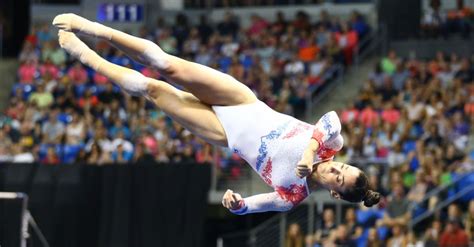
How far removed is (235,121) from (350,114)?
9.16m

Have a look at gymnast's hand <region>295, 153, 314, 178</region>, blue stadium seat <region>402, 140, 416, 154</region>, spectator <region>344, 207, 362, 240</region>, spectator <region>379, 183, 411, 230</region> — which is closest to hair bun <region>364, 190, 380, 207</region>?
gymnast's hand <region>295, 153, 314, 178</region>

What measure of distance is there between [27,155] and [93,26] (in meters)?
9.01

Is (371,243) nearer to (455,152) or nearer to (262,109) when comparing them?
(455,152)

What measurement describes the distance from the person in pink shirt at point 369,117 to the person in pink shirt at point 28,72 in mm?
6534

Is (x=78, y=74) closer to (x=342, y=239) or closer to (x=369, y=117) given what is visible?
(x=369, y=117)

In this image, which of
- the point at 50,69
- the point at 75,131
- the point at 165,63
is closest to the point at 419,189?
Result: the point at 75,131

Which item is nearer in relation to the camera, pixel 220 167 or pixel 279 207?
pixel 279 207

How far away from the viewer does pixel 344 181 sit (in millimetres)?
8422

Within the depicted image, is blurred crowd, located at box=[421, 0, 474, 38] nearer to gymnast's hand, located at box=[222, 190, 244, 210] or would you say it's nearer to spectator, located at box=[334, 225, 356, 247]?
spectator, located at box=[334, 225, 356, 247]

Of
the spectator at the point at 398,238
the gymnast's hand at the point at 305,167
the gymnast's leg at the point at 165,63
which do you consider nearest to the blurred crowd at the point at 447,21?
the spectator at the point at 398,238

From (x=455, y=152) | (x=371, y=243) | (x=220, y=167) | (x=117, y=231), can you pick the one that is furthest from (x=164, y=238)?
(x=455, y=152)

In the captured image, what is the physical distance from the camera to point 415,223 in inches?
605

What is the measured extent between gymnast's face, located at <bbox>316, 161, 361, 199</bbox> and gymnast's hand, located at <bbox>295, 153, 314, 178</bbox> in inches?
16.8

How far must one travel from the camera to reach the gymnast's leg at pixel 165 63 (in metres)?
8.50
